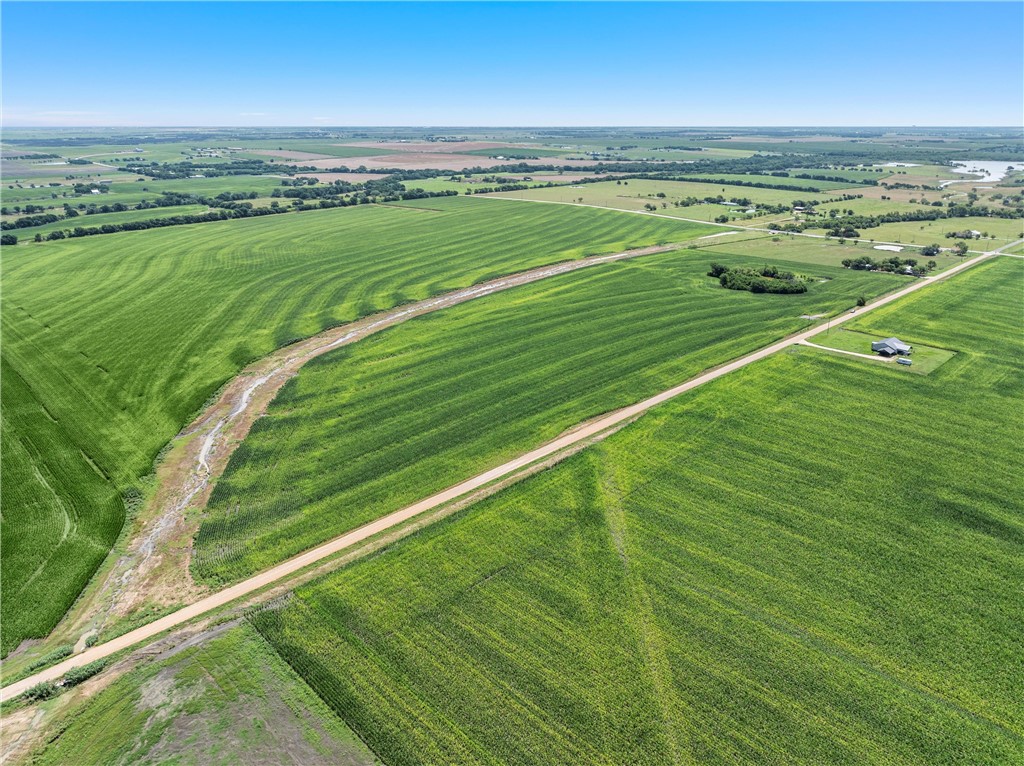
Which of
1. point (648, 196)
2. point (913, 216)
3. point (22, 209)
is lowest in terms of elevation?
point (913, 216)

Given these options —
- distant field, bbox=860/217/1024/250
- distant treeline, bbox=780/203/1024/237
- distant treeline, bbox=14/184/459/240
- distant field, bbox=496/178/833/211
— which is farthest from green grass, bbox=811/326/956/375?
distant treeline, bbox=14/184/459/240

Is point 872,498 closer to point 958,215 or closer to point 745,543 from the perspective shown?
point 745,543

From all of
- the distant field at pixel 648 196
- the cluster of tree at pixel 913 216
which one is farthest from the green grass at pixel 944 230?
the distant field at pixel 648 196

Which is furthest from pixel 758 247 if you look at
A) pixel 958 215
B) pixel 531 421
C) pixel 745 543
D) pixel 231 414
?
pixel 231 414

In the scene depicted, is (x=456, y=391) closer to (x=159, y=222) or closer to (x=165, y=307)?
(x=165, y=307)

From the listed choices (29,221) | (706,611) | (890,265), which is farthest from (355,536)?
(29,221)

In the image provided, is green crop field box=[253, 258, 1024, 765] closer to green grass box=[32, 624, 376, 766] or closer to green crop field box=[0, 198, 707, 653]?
green grass box=[32, 624, 376, 766]
